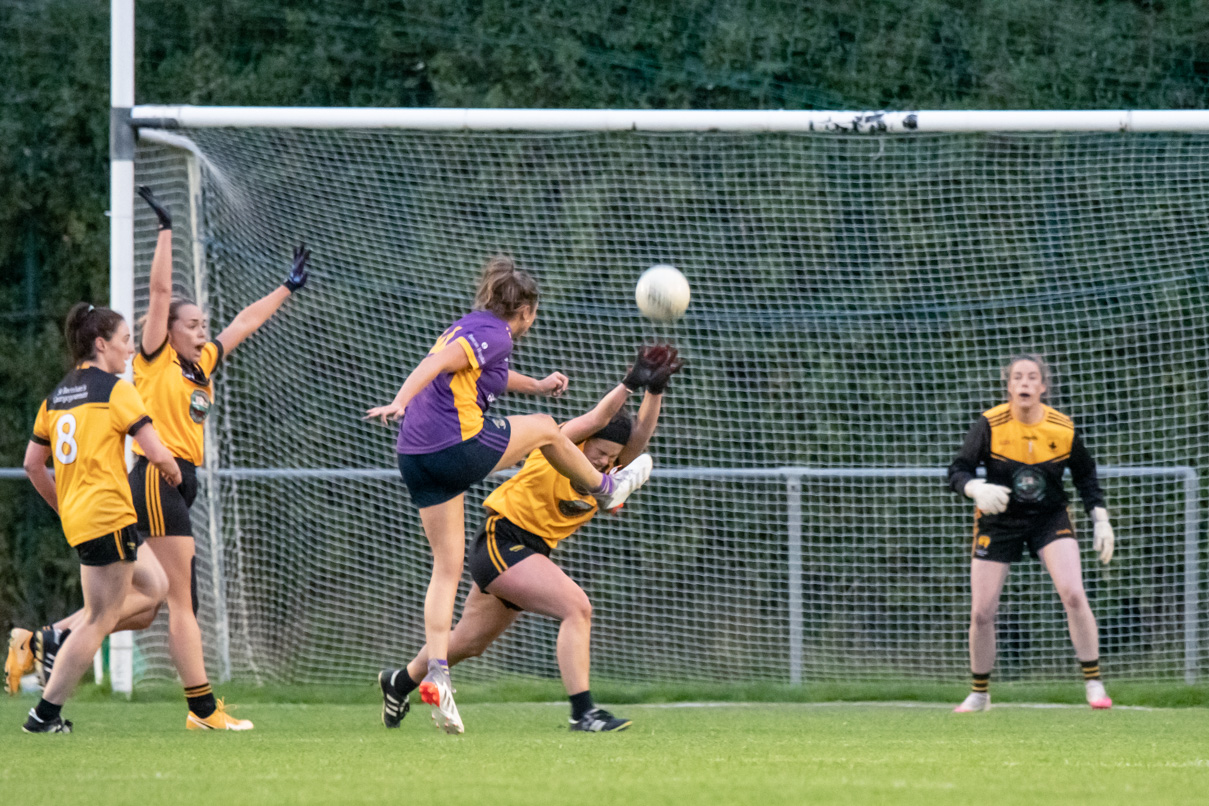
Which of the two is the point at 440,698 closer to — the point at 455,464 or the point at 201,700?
the point at 455,464

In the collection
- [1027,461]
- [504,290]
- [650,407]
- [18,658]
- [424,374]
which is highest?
[504,290]

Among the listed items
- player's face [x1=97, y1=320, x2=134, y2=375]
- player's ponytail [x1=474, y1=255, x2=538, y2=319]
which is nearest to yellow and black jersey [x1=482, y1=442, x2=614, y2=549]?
player's ponytail [x1=474, y1=255, x2=538, y2=319]

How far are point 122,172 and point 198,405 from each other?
280 centimetres

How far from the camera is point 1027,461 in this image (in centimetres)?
763

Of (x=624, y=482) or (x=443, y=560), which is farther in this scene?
(x=624, y=482)

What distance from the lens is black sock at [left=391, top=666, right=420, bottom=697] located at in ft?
19.6

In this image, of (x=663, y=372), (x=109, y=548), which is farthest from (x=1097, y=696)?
(x=109, y=548)

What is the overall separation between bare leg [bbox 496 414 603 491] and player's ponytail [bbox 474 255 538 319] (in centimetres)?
45

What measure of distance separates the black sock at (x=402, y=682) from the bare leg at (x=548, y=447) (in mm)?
984

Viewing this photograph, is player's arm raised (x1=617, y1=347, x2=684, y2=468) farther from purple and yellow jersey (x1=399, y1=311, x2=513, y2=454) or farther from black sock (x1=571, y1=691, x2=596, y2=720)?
black sock (x1=571, y1=691, x2=596, y2=720)

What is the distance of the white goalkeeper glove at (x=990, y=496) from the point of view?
7465mm

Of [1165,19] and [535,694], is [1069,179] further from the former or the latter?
[535,694]

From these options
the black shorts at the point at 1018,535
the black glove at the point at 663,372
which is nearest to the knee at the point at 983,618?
the black shorts at the point at 1018,535

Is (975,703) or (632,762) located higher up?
(632,762)
